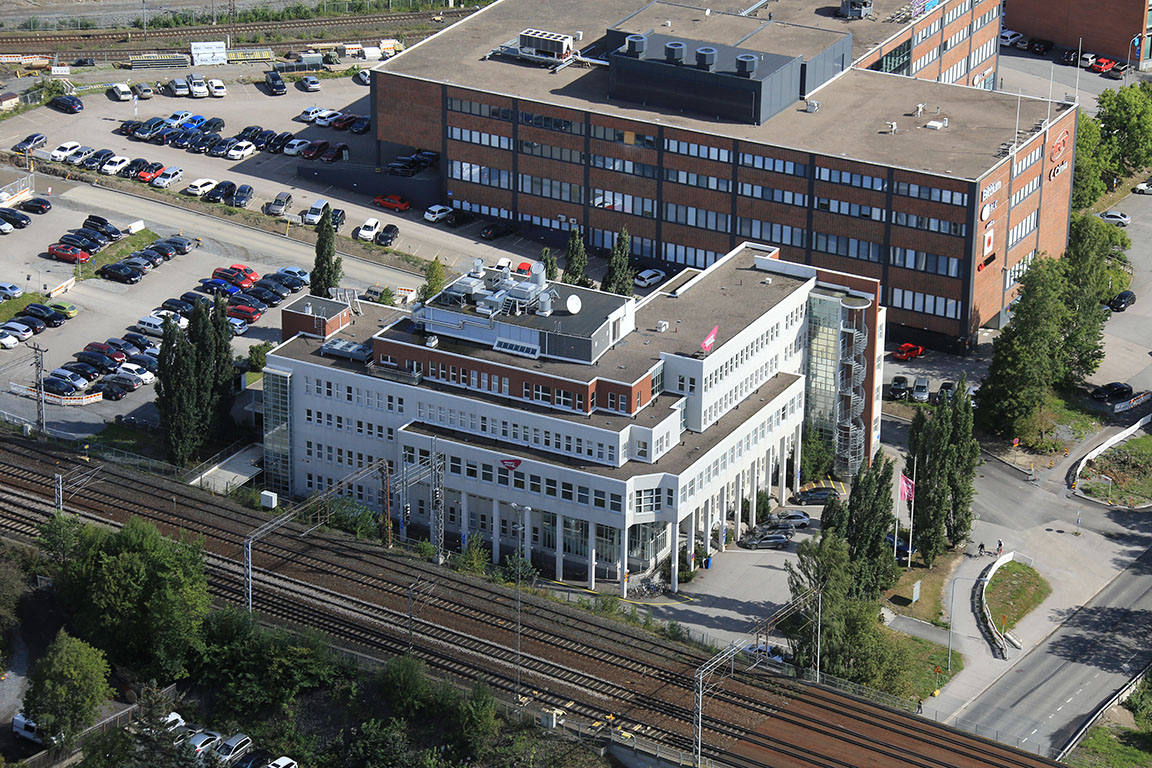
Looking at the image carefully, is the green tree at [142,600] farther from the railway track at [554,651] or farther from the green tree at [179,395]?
the green tree at [179,395]

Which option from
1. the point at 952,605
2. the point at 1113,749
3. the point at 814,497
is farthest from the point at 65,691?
the point at 1113,749

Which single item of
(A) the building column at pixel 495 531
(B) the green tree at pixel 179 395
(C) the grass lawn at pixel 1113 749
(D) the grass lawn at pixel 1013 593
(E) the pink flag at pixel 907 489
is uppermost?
(B) the green tree at pixel 179 395

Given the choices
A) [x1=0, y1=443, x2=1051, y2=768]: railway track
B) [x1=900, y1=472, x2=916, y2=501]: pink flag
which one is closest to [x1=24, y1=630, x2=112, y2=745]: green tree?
[x1=0, y1=443, x2=1051, y2=768]: railway track

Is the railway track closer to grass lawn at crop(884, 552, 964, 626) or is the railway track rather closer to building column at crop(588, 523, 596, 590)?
building column at crop(588, 523, 596, 590)

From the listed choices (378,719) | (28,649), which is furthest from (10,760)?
(378,719)

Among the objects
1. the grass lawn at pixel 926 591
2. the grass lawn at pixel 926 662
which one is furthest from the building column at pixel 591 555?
the grass lawn at pixel 926 591
